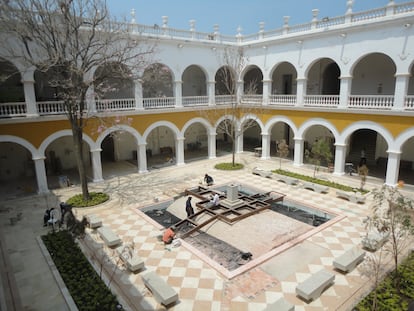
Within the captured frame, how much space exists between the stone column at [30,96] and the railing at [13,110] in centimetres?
36

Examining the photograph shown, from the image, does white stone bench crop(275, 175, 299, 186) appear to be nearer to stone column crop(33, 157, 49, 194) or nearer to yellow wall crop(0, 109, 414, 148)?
yellow wall crop(0, 109, 414, 148)

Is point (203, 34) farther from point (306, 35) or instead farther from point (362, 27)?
point (362, 27)

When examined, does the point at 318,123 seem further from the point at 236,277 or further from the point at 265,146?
the point at 236,277

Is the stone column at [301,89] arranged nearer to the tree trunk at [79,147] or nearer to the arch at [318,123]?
the arch at [318,123]

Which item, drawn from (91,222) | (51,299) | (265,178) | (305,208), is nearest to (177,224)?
(91,222)

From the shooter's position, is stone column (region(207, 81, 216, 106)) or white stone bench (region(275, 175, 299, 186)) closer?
white stone bench (region(275, 175, 299, 186))

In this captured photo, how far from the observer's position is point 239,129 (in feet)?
87.9

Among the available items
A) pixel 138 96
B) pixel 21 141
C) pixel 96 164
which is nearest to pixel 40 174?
pixel 21 141

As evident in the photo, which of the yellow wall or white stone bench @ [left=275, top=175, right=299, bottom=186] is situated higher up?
the yellow wall

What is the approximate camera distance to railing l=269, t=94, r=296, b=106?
22.9 m

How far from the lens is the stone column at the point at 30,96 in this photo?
16.7 metres

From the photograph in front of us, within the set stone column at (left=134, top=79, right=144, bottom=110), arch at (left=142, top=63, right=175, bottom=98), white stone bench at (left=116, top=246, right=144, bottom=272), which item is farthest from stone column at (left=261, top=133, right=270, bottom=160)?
white stone bench at (left=116, top=246, right=144, bottom=272)

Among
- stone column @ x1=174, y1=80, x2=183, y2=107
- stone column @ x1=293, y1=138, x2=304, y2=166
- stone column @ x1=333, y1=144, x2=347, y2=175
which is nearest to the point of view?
stone column @ x1=333, y1=144, x2=347, y2=175

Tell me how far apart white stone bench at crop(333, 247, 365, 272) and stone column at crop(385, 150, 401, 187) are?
9.60 meters
